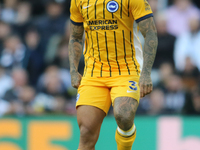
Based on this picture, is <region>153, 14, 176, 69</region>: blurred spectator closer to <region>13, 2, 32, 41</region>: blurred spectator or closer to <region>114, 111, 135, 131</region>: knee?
<region>13, 2, 32, 41</region>: blurred spectator

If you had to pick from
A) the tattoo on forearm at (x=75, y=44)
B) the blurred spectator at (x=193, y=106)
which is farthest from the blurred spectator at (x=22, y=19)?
the tattoo on forearm at (x=75, y=44)

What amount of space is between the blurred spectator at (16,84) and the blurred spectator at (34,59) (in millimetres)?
224

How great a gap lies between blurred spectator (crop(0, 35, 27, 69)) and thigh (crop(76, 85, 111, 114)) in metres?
4.48

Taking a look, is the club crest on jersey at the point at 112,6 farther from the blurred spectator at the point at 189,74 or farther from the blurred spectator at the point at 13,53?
the blurred spectator at the point at 13,53

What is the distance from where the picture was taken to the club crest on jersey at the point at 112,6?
13.9 ft

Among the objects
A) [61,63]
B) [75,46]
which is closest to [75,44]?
[75,46]

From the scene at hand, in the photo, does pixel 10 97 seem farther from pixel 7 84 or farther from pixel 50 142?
pixel 50 142

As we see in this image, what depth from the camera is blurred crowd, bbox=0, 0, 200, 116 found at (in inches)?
290

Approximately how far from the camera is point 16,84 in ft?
26.7

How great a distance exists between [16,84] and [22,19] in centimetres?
211

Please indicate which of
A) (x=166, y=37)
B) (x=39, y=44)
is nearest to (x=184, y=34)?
(x=166, y=37)

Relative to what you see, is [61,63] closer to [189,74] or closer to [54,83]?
[54,83]

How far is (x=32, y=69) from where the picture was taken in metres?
8.57

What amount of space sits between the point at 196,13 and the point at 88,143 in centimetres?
527
